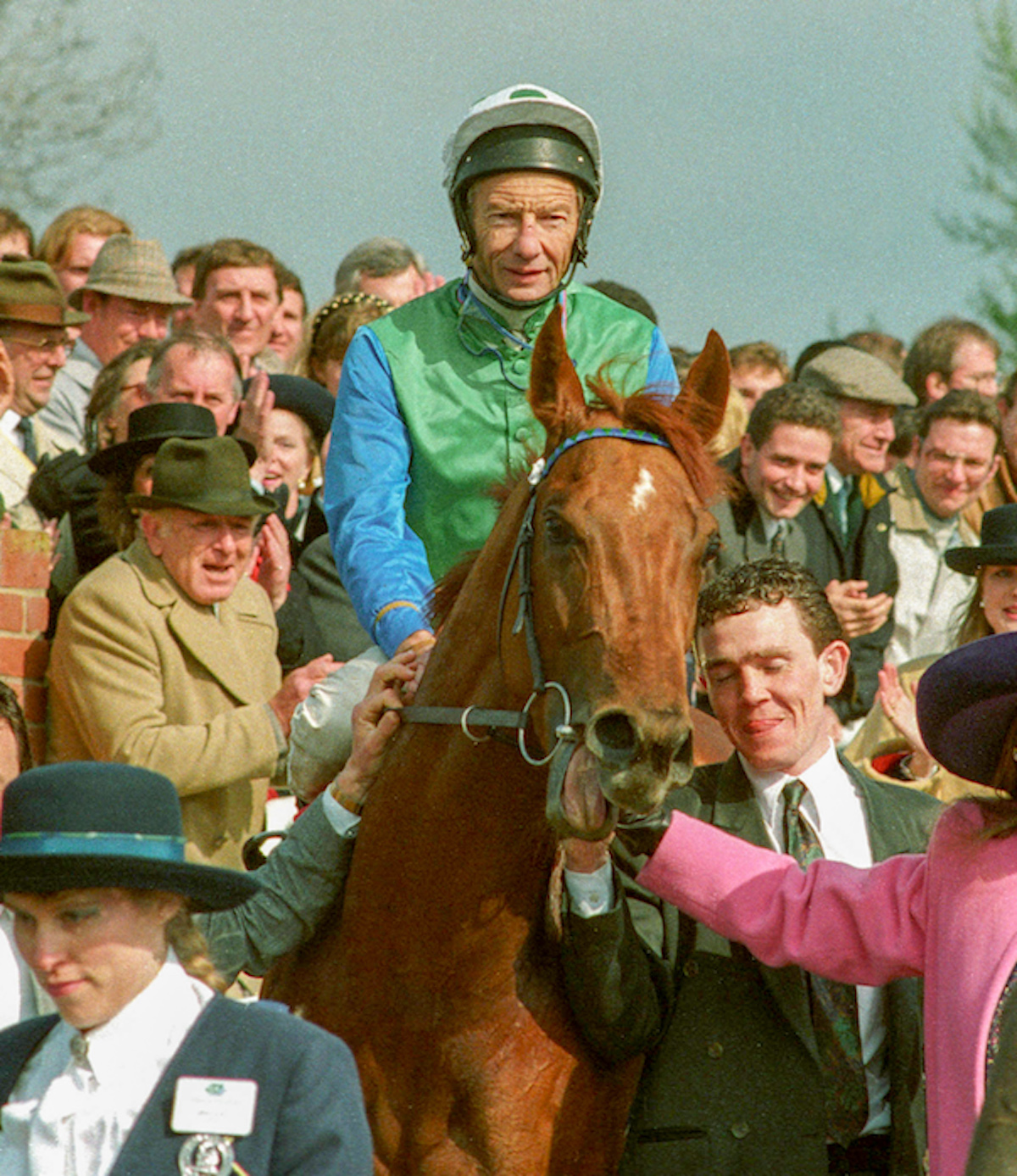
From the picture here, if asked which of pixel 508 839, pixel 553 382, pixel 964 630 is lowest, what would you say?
pixel 508 839

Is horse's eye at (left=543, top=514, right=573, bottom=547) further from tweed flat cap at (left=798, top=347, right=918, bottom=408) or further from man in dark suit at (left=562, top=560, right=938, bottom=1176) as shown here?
tweed flat cap at (left=798, top=347, right=918, bottom=408)

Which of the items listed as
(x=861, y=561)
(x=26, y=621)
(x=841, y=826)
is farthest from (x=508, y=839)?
(x=861, y=561)

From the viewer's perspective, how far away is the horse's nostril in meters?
3.70

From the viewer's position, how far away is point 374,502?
4.97 meters

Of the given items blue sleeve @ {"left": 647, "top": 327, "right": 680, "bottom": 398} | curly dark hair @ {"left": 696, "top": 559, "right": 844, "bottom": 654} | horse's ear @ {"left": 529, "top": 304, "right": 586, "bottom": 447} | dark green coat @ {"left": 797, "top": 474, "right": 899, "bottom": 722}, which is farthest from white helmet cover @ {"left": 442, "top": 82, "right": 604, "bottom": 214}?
dark green coat @ {"left": 797, "top": 474, "right": 899, "bottom": 722}

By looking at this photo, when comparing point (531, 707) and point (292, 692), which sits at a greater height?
point (531, 707)

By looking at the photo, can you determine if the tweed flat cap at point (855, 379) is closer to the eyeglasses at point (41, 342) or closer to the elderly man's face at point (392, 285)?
the elderly man's face at point (392, 285)

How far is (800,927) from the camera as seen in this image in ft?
13.1

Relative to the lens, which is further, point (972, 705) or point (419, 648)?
point (419, 648)

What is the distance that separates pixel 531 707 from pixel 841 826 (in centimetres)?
103

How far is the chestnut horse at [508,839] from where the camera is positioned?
4016mm

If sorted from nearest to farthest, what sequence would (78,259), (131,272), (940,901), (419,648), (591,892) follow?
(940,901) < (591,892) < (419,648) < (131,272) < (78,259)

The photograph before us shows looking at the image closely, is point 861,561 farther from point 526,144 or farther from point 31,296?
point 526,144

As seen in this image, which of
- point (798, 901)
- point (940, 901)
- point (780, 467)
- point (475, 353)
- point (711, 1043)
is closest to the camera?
point (940, 901)
